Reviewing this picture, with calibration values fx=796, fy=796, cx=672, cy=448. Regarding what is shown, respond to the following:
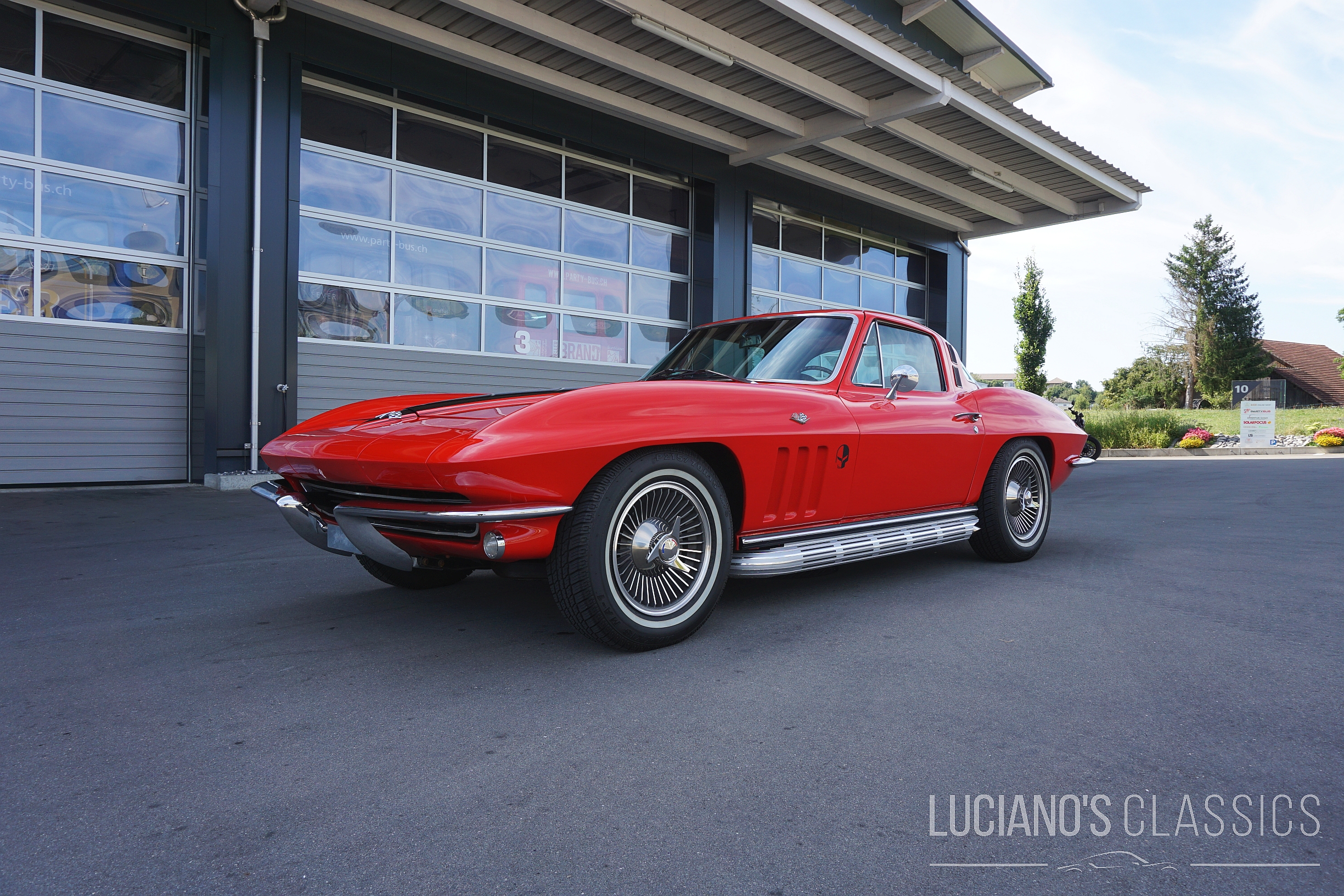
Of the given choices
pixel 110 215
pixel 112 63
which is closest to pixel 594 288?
pixel 110 215

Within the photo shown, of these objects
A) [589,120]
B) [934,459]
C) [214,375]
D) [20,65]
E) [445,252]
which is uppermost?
[589,120]

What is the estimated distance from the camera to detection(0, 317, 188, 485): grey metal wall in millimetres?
7434

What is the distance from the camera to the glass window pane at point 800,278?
1433cm

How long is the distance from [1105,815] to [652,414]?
178 centimetres

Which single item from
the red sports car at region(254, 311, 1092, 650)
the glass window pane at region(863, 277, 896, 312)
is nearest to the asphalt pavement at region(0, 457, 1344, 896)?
the red sports car at region(254, 311, 1092, 650)

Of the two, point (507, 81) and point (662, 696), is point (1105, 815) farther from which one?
point (507, 81)

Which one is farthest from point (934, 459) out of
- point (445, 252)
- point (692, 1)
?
point (445, 252)

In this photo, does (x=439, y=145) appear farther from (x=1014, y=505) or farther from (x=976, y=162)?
(x=976, y=162)

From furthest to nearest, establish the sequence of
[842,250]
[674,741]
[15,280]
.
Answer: [842,250] → [15,280] → [674,741]

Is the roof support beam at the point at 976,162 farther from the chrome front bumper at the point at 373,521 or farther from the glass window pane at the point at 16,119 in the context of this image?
the chrome front bumper at the point at 373,521

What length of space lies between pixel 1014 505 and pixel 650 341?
26.7ft

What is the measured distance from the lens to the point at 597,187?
456 inches

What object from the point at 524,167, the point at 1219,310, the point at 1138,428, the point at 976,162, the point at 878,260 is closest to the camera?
the point at 524,167

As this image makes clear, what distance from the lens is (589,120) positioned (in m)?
11.0
